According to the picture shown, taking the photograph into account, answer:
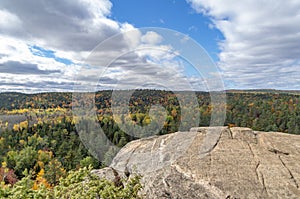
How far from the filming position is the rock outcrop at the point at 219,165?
8000 mm

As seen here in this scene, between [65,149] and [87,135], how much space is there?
68595 mm

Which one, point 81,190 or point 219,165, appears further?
point 219,165

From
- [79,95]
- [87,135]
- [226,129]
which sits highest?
[79,95]

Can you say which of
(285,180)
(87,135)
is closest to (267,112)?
(87,135)

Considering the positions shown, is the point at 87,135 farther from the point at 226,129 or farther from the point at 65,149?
the point at 65,149

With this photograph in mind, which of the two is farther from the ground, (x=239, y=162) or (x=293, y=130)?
(x=239, y=162)

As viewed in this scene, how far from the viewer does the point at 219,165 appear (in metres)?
8.93

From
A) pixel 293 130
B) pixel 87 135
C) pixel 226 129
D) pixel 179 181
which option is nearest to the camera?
pixel 179 181

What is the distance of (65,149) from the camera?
83.2 meters

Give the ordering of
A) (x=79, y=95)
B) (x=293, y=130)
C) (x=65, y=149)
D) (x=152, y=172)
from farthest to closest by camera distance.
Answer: (x=65, y=149)
(x=293, y=130)
(x=79, y=95)
(x=152, y=172)

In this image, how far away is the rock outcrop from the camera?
8000 mm

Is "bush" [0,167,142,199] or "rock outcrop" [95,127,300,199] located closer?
"bush" [0,167,142,199]

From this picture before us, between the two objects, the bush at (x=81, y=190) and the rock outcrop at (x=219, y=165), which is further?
the rock outcrop at (x=219, y=165)

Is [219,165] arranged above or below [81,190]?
above
